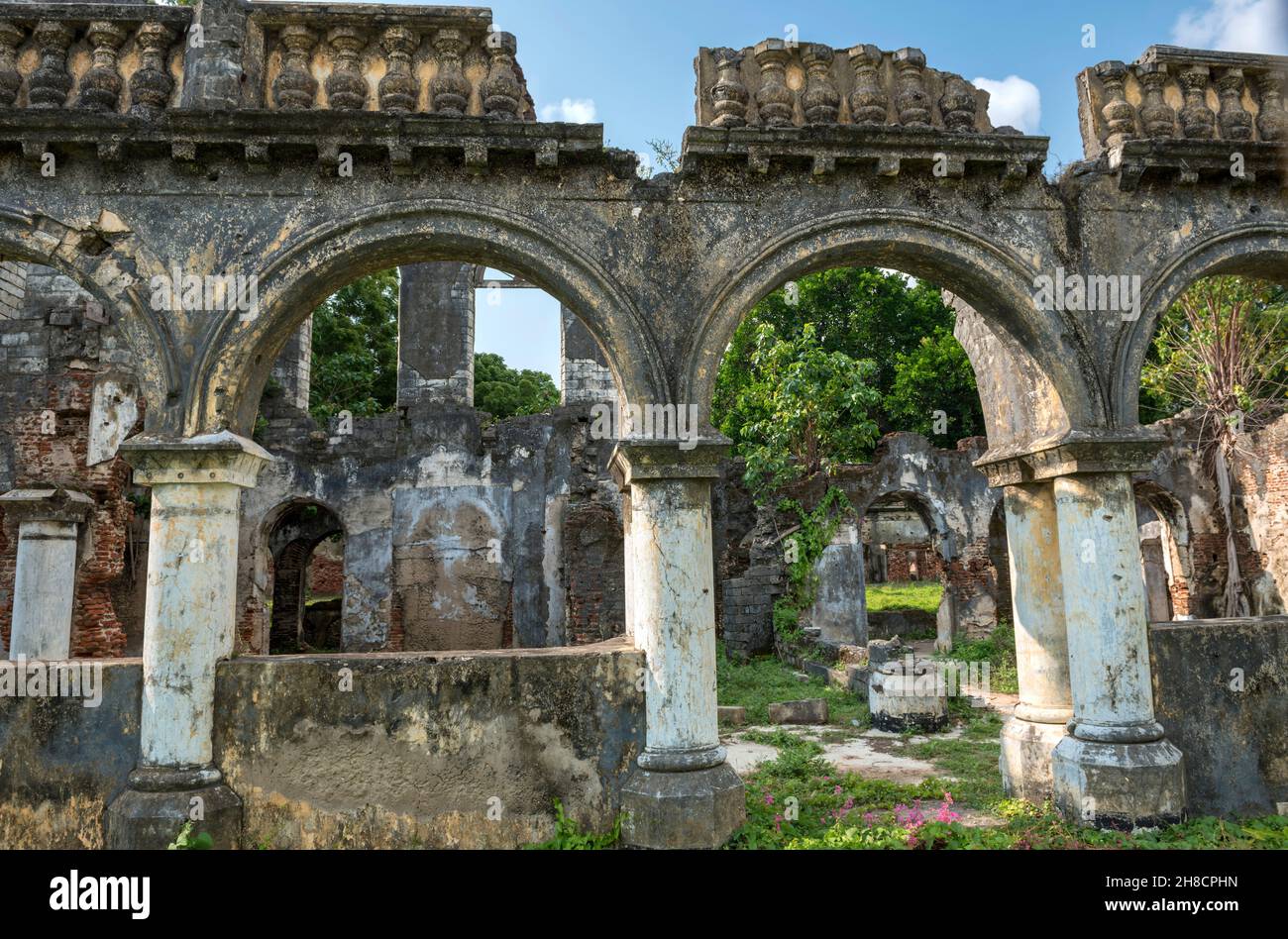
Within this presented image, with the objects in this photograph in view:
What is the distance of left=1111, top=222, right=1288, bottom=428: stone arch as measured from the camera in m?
5.96

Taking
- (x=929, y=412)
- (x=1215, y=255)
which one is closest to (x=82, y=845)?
(x=1215, y=255)

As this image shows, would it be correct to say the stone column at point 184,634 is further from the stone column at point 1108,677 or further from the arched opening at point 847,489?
the arched opening at point 847,489

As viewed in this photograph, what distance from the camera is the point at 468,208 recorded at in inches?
222

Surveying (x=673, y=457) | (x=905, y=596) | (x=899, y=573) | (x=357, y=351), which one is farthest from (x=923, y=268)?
(x=899, y=573)

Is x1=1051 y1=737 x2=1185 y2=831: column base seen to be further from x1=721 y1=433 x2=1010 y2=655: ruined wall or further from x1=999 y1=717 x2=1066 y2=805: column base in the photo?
x1=721 y1=433 x2=1010 y2=655: ruined wall

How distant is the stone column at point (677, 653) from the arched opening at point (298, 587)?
433 inches

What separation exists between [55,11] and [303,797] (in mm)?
5542

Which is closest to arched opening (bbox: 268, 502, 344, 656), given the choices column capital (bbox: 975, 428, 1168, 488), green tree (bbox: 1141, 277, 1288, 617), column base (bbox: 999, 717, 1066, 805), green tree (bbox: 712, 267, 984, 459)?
green tree (bbox: 712, 267, 984, 459)

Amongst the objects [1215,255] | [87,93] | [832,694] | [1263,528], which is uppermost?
[87,93]

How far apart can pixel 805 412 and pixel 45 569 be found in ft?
40.6

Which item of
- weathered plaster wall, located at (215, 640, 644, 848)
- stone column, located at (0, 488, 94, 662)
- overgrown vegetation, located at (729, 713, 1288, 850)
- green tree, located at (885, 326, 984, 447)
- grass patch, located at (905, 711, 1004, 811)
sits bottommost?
grass patch, located at (905, 711, 1004, 811)

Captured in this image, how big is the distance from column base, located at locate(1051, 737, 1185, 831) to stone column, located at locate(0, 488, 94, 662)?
35.7 feet

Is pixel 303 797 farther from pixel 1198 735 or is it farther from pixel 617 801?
pixel 1198 735

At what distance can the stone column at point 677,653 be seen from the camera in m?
5.15
